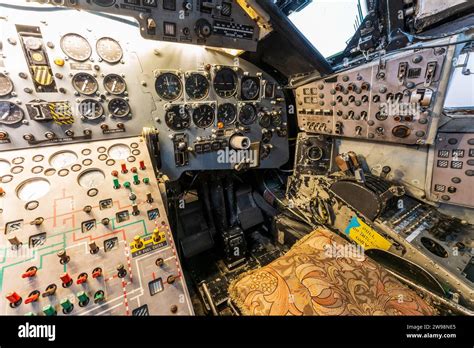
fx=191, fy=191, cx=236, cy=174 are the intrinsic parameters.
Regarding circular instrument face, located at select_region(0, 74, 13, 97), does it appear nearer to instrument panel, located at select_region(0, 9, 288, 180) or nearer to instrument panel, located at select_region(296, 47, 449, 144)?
instrument panel, located at select_region(0, 9, 288, 180)

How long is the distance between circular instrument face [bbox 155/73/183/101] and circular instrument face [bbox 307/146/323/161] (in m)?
2.28

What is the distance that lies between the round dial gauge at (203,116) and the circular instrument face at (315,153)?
175cm

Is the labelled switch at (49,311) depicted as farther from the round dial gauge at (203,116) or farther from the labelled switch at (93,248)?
the round dial gauge at (203,116)

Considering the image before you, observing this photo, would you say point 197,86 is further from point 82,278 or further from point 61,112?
point 82,278

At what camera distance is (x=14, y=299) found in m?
1.02

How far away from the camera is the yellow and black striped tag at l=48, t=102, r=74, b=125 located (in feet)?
6.38

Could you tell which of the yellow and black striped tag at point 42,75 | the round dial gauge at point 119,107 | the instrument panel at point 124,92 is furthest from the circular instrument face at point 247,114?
the yellow and black striped tag at point 42,75

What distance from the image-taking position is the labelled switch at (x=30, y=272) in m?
1.13

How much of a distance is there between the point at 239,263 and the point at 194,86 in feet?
8.94

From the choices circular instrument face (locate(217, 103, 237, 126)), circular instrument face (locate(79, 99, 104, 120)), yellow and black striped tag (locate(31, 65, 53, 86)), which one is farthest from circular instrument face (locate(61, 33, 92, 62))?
circular instrument face (locate(217, 103, 237, 126))

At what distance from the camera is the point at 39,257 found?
4.03 ft

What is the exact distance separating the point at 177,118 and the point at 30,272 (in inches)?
78.8

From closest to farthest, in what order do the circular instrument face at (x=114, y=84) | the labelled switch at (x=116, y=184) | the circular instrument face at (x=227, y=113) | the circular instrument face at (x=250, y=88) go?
the labelled switch at (x=116, y=184) → the circular instrument face at (x=114, y=84) → the circular instrument face at (x=227, y=113) → the circular instrument face at (x=250, y=88)
